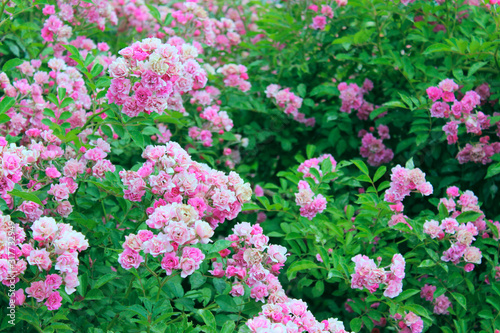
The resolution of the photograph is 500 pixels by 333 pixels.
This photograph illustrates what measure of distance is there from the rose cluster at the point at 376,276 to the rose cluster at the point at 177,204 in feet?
1.87

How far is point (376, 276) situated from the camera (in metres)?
1.96

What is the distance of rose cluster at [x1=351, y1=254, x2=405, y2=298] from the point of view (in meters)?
1.98

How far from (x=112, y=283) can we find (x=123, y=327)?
0.63 ft

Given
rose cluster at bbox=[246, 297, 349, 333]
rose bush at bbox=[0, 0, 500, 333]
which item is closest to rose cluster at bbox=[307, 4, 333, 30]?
rose bush at bbox=[0, 0, 500, 333]

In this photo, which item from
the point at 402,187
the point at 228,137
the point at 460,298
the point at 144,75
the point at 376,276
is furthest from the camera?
the point at 228,137

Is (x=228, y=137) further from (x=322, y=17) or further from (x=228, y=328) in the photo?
(x=228, y=328)

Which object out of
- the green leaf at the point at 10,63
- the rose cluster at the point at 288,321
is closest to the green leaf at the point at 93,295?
the rose cluster at the point at 288,321

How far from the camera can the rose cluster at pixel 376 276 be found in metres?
1.98

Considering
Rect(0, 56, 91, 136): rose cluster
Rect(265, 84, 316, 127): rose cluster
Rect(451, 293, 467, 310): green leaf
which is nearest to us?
Rect(451, 293, 467, 310): green leaf

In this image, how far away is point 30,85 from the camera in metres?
2.58

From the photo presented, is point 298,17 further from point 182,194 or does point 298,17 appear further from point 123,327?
point 123,327

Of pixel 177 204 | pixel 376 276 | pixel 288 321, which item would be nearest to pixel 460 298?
pixel 376 276

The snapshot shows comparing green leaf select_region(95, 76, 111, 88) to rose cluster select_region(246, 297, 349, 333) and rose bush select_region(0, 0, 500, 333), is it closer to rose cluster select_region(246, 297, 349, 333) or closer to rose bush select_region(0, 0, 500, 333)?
rose bush select_region(0, 0, 500, 333)

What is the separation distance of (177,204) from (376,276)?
0.87 m
